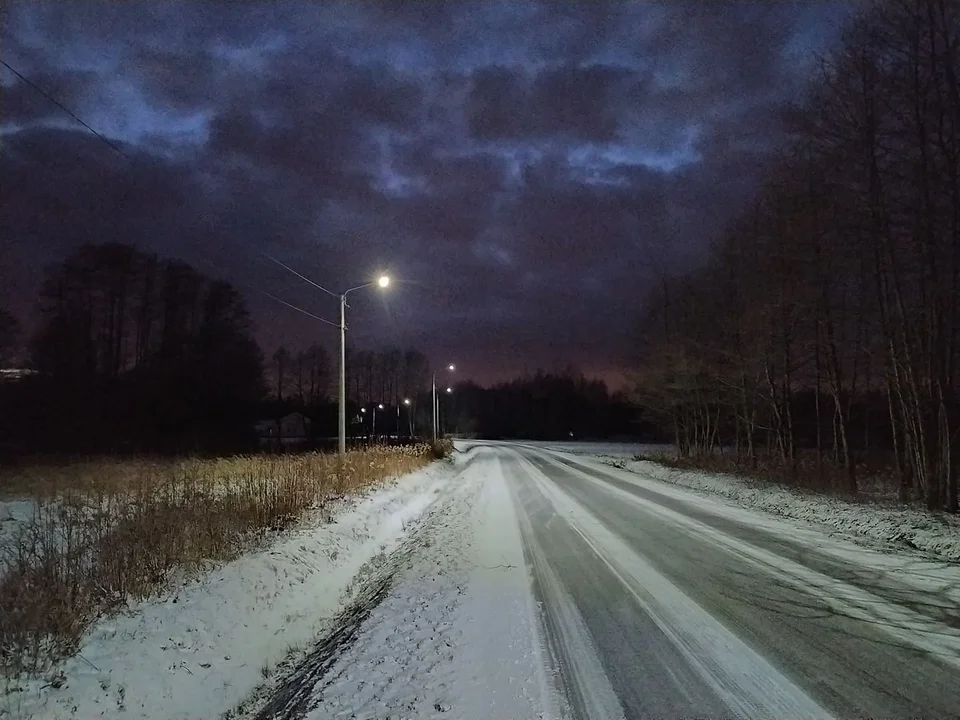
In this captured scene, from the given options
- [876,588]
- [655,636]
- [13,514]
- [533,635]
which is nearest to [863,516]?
[876,588]

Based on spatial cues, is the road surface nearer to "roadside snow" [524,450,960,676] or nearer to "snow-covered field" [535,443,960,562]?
"roadside snow" [524,450,960,676]

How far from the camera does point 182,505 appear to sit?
10.5m

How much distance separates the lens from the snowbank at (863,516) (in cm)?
1116

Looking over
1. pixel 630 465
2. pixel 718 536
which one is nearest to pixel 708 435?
pixel 630 465

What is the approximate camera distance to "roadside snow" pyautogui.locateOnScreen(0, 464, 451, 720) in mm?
4988

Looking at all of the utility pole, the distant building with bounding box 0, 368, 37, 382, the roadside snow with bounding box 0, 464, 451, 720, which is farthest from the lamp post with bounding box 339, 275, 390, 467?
the distant building with bounding box 0, 368, 37, 382

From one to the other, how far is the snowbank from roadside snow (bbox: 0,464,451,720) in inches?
385

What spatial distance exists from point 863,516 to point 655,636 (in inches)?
376

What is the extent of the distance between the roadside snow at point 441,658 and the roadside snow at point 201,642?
0.65 metres

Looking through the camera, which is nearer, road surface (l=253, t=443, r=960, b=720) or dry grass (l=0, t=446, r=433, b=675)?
road surface (l=253, t=443, r=960, b=720)

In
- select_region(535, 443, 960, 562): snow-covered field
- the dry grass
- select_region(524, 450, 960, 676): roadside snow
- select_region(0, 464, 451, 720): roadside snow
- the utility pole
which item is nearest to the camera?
select_region(0, 464, 451, 720): roadside snow

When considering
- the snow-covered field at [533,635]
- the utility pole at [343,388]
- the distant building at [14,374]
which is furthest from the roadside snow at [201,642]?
the distant building at [14,374]

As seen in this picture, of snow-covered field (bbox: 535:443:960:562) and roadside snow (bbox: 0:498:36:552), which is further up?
roadside snow (bbox: 0:498:36:552)

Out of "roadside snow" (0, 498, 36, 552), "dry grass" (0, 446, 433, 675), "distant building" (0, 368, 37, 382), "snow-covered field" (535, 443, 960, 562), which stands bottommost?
"snow-covered field" (535, 443, 960, 562)
